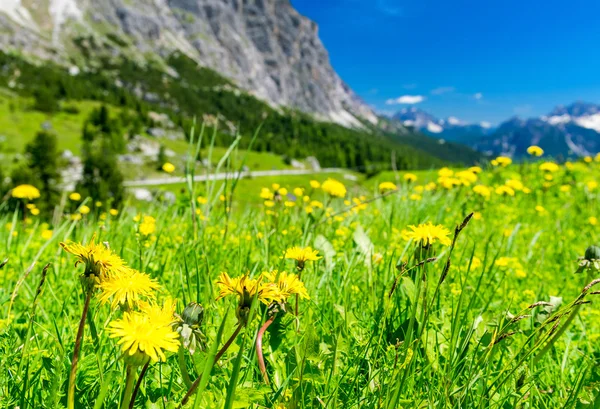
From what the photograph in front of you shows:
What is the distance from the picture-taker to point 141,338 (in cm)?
73

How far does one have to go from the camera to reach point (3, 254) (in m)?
2.96

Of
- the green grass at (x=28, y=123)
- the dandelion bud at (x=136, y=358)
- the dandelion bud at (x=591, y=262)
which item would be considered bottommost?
the green grass at (x=28, y=123)

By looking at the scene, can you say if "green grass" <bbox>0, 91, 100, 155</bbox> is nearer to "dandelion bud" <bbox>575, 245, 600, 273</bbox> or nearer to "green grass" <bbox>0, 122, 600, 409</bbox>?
"green grass" <bbox>0, 122, 600, 409</bbox>

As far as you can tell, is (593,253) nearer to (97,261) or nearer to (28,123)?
(97,261)

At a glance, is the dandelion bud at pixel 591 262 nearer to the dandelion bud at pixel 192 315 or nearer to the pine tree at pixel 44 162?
the dandelion bud at pixel 192 315

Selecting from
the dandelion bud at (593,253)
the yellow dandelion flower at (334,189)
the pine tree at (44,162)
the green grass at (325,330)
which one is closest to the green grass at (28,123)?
the pine tree at (44,162)

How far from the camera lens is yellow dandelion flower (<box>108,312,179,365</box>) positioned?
0.71m

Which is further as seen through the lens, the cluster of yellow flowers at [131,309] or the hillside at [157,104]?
the hillside at [157,104]

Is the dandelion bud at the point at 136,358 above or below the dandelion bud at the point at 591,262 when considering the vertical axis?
below

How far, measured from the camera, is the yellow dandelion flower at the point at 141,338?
709 mm

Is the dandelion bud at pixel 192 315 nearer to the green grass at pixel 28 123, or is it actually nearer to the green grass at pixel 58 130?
the green grass at pixel 58 130

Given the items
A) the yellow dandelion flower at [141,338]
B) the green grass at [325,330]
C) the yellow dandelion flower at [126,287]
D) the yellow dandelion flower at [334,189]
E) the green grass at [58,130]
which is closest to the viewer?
the yellow dandelion flower at [141,338]

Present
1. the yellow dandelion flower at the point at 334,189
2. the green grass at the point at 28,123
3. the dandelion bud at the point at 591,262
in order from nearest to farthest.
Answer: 1. the dandelion bud at the point at 591,262
2. the yellow dandelion flower at the point at 334,189
3. the green grass at the point at 28,123

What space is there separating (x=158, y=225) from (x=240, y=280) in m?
2.87
